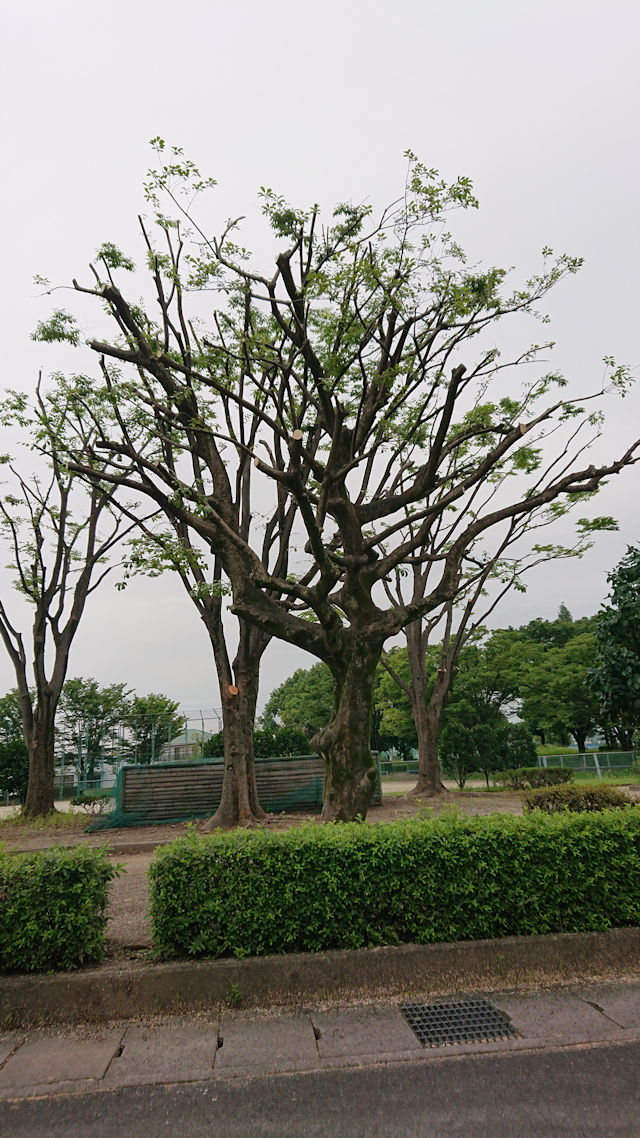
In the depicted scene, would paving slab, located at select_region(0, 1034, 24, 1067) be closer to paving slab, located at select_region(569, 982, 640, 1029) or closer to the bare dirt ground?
paving slab, located at select_region(569, 982, 640, 1029)

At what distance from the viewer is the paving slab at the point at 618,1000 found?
4.23 meters

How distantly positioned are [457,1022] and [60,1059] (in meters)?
2.43

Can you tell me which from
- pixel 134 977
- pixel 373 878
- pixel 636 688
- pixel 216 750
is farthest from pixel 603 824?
pixel 216 750

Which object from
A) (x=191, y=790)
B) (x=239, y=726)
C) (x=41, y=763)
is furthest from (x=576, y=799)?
(x=41, y=763)

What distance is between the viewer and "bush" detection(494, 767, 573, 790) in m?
17.6

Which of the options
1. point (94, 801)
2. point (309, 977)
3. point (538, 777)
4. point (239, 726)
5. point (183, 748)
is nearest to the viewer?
point (309, 977)

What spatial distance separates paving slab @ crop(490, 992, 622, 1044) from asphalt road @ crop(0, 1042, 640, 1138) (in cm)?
20

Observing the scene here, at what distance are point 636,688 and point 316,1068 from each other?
38.6ft

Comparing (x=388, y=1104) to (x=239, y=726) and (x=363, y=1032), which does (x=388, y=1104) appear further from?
(x=239, y=726)

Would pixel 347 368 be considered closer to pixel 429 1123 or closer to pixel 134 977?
pixel 134 977

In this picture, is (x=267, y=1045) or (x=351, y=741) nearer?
(x=267, y=1045)

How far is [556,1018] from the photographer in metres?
4.27

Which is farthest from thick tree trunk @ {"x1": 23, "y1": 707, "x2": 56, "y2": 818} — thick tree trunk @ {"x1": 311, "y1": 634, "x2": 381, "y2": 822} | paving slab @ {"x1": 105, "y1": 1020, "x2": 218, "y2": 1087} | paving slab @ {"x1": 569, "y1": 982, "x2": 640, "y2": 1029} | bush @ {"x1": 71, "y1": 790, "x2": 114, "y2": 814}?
paving slab @ {"x1": 569, "y1": 982, "x2": 640, "y2": 1029}

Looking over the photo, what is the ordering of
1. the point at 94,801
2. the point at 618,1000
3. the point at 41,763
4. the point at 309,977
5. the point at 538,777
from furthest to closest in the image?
the point at 538,777 → the point at 94,801 → the point at 41,763 → the point at 309,977 → the point at 618,1000
